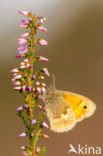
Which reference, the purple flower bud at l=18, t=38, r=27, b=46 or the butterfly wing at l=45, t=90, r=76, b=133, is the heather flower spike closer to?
the purple flower bud at l=18, t=38, r=27, b=46

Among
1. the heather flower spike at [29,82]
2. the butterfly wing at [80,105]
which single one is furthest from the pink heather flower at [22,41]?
the butterfly wing at [80,105]

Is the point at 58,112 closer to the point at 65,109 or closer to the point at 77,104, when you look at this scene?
the point at 65,109

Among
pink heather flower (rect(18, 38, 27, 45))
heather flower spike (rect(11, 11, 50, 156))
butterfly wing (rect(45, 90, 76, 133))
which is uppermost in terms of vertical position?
pink heather flower (rect(18, 38, 27, 45))

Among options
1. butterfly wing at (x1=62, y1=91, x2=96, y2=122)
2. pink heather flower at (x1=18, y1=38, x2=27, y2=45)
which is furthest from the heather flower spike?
butterfly wing at (x1=62, y1=91, x2=96, y2=122)

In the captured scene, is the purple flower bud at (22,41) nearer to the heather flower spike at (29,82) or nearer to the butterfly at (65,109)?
the heather flower spike at (29,82)

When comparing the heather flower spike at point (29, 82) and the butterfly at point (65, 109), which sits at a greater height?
the heather flower spike at point (29, 82)

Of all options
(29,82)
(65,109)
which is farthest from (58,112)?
(29,82)
